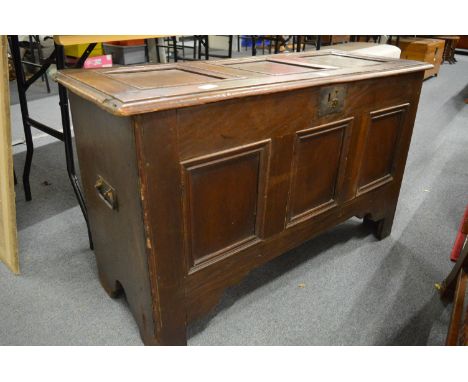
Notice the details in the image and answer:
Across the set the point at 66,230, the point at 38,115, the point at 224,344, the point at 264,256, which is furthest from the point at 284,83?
the point at 38,115

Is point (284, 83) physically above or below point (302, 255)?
above

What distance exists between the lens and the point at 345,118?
1322 mm

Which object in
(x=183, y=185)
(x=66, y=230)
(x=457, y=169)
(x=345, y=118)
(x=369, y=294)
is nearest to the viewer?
(x=183, y=185)

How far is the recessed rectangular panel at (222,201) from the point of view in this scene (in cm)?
103

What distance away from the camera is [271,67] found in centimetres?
136

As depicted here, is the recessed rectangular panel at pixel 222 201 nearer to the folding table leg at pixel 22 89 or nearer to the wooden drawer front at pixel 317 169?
the wooden drawer front at pixel 317 169

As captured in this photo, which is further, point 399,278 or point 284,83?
point 399,278

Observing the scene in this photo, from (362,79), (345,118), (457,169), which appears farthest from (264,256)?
(457,169)

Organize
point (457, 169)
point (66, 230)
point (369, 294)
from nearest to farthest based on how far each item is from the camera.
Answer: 1. point (369, 294)
2. point (66, 230)
3. point (457, 169)

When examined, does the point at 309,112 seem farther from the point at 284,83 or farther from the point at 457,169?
the point at 457,169

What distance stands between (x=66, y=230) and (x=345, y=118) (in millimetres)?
1356

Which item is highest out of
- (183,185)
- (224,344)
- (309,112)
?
(309,112)

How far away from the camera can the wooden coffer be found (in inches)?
36.5

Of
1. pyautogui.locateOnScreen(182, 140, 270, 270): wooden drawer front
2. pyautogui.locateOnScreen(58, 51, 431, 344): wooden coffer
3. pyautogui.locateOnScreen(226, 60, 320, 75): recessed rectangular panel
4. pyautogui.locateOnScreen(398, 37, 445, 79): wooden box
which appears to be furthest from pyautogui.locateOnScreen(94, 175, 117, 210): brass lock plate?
pyautogui.locateOnScreen(398, 37, 445, 79): wooden box
